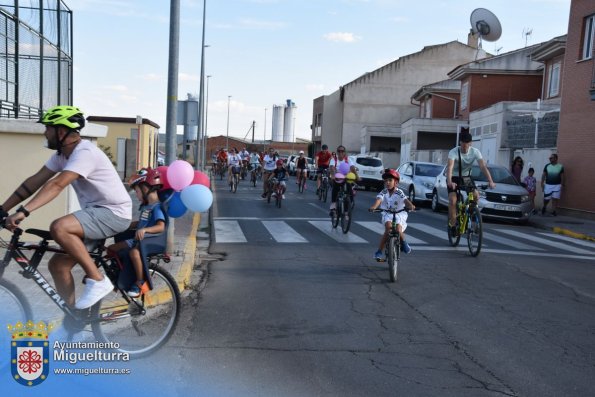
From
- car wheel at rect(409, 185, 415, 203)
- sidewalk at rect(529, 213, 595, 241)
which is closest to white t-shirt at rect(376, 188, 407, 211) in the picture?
sidewalk at rect(529, 213, 595, 241)

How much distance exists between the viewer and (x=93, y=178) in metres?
4.66

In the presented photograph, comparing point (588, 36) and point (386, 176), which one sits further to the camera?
point (588, 36)

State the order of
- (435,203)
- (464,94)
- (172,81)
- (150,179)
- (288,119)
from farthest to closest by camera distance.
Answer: (288,119), (464,94), (435,203), (172,81), (150,179)

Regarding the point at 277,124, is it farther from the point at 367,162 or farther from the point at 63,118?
the point at 63,118

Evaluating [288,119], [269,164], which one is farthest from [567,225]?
[288,119]

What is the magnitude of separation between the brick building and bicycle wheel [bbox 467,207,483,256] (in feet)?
31.5

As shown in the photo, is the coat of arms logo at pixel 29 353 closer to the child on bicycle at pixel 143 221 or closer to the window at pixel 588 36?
the child on bicycle at pixel 143 221

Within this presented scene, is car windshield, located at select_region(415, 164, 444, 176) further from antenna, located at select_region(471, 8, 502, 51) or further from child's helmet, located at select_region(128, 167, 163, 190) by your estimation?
child's helmet, located at select_region(128, 167, 163, 190)

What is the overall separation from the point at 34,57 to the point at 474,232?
7.36 metres

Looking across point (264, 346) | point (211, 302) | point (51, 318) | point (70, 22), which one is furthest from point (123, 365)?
point (70, 22)

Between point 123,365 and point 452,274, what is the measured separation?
527 cm

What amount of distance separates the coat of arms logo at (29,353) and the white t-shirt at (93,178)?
94 cm

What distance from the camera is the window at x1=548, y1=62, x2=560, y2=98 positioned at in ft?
90.9

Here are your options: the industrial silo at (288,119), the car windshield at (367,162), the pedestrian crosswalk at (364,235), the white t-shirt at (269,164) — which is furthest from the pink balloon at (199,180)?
the industrial silo at (288,119)
